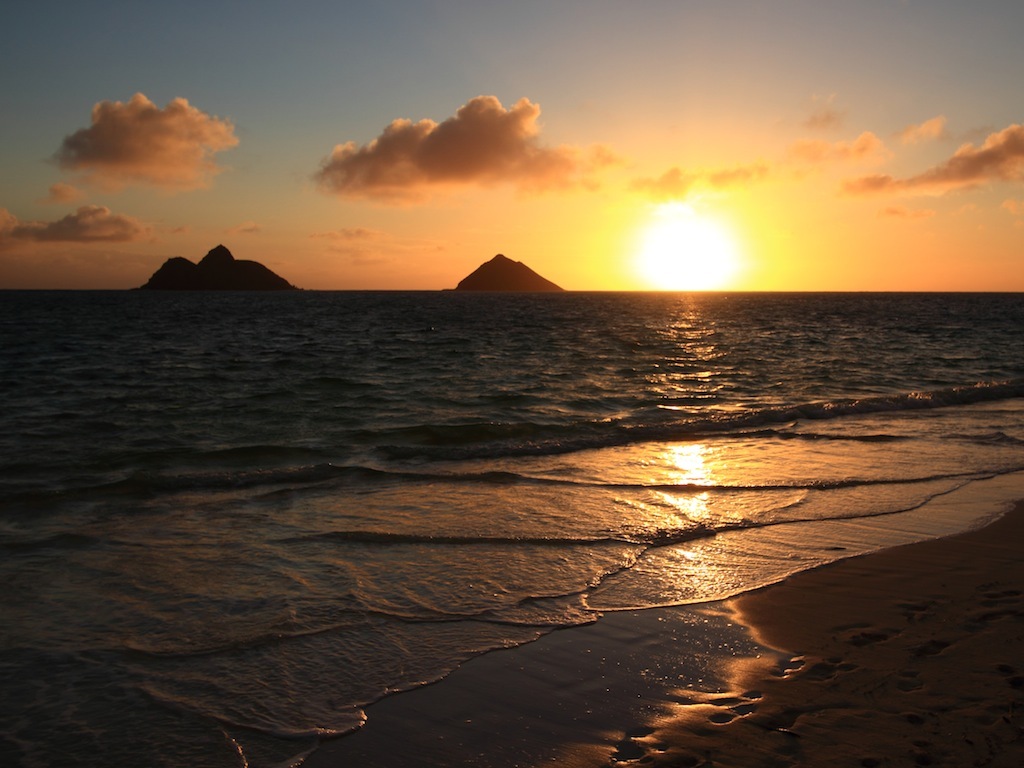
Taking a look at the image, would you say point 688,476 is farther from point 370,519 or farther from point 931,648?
point 931,648

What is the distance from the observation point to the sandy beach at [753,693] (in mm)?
4199

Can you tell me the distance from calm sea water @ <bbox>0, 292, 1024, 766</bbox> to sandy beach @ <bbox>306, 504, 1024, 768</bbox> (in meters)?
0.43

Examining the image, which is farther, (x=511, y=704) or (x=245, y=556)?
(x=245, y=556)

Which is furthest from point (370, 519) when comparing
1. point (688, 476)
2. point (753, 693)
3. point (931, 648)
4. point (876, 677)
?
point (931, 648)

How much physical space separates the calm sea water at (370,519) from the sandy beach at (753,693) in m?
0.43

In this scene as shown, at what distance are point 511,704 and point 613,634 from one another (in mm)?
1369

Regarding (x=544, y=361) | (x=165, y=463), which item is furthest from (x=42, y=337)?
(x=165, y=463)

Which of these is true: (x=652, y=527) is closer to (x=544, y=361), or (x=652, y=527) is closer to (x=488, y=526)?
(x=488, y=526)

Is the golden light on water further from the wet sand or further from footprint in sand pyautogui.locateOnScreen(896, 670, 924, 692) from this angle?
footprint in sand pyautogui.locateOnScreen(896, 670, 924, 692)

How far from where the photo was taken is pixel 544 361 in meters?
33.7

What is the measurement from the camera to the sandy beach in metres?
4.20

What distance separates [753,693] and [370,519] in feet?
18.5

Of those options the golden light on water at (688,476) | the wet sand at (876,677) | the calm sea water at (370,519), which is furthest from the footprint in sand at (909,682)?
the golden light on water at (688,476)

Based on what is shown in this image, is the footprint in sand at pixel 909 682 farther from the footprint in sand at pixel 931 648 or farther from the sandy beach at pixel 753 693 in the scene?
the footprint in sand at pixel 931 648
